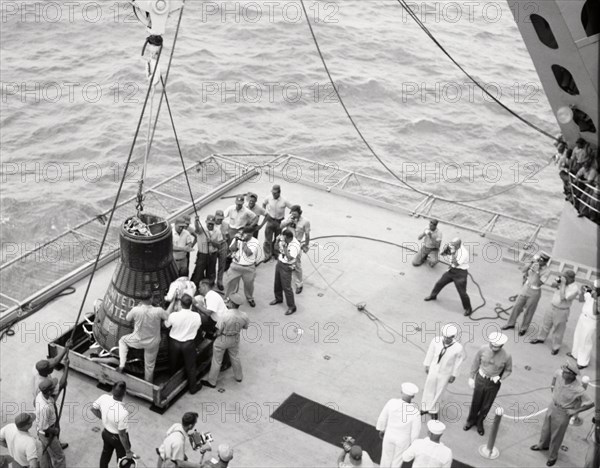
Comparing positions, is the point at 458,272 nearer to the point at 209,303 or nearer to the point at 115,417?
the point at 209,303

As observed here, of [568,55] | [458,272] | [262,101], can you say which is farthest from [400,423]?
[262,101]

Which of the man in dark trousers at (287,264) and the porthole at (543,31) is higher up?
the porthole at (543,31)

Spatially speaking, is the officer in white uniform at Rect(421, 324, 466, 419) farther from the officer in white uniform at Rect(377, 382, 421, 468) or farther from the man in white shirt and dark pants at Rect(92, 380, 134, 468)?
the man in white shirt and dark pants at Rect(92, 380, 134, 468)

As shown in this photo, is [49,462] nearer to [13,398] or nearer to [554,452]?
[13,398]

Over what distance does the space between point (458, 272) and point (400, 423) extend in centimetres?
469

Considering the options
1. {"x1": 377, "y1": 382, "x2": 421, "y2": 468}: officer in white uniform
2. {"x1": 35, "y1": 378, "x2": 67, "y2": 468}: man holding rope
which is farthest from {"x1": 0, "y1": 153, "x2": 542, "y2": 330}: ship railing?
{"x1": 377, "y1": 382, "x2": 421, "y2": 468}: officer in white uniform

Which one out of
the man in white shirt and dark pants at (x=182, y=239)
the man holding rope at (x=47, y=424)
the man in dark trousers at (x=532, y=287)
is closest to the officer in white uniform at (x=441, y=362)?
the man in dark trousers at (x=532, y=287)

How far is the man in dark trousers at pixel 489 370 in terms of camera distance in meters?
11.7

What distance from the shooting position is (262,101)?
31875mm

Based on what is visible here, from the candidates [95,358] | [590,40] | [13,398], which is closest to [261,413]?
[95,358]

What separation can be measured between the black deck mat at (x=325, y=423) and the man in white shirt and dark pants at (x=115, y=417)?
2649 millimetres

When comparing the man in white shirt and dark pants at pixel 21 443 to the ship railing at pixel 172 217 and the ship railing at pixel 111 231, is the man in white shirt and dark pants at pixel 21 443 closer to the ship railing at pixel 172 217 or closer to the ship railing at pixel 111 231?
the ship railing at pixel 172 217

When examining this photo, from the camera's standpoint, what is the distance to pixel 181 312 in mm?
12070

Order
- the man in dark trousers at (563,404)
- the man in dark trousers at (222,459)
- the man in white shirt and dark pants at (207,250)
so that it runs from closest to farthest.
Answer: the man in dark trousers at (222,459), the man in dark trousers at (563,404), the man in white shirt and dark pants at (207,250)
